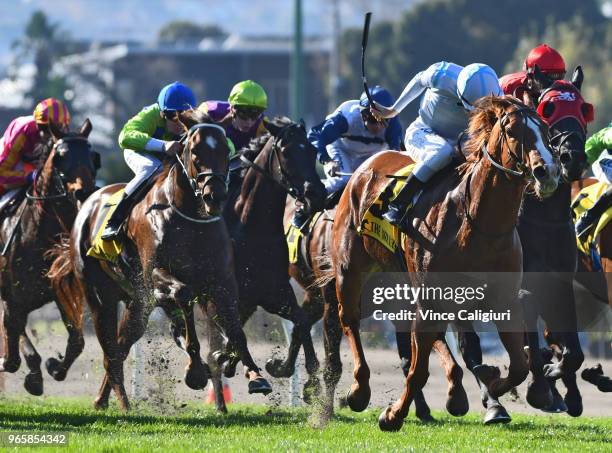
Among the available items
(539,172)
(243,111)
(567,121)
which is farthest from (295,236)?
(539,172)

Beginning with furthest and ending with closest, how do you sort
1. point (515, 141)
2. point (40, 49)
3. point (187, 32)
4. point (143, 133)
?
point (187, 32) < point (40, 49) < point (143, 133) < point (515, 141)

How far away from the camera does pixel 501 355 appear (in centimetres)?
1697

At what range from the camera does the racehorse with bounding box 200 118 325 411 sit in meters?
10.2

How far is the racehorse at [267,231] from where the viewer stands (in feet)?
33.6

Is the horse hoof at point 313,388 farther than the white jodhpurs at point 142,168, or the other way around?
the white jodhpurs at point 142,168

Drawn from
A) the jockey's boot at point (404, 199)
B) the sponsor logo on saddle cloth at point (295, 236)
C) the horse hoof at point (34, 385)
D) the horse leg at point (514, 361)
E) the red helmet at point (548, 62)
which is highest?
the red helmet at point (548, 62)

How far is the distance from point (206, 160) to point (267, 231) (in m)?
Answer: 1.42

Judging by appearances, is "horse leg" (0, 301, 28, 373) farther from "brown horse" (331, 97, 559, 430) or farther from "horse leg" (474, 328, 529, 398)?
"horse leg" (474, 328, 529, 398)

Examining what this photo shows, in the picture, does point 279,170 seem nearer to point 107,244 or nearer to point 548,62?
point 107,244

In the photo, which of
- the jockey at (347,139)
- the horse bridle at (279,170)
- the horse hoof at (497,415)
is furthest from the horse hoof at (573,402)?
the jockey at (347,139)

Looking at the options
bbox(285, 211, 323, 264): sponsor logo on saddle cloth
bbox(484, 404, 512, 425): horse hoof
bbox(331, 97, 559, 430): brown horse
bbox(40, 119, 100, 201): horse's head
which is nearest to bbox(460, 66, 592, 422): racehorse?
bbox(484, 404, 512, 425): horse hoof

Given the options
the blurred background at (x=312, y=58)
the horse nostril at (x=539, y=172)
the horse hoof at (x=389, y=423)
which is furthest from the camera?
the blurred background at (x=312, y=58)

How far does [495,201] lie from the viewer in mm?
7891

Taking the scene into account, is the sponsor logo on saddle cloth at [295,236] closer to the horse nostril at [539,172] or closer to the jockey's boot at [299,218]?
the jockey's boot at [299,218]
